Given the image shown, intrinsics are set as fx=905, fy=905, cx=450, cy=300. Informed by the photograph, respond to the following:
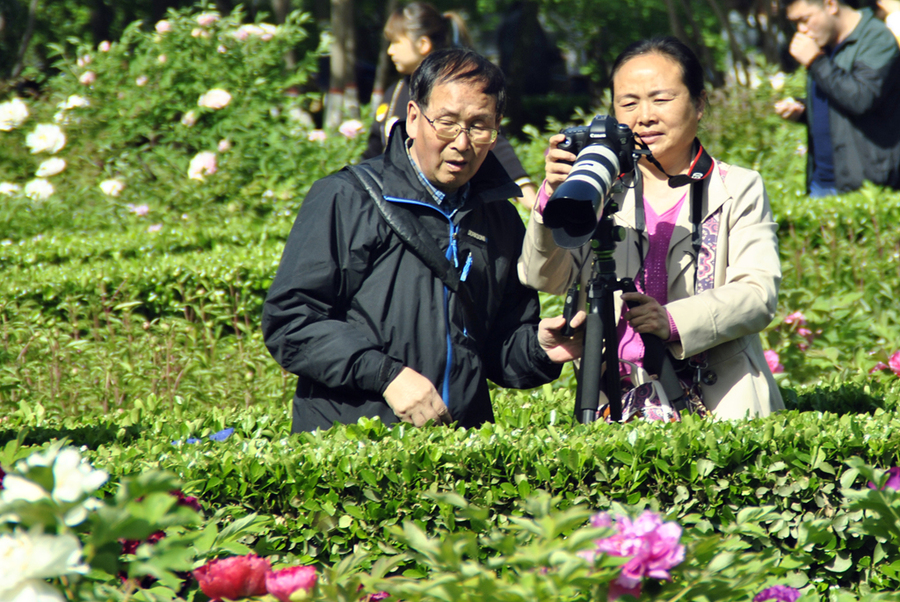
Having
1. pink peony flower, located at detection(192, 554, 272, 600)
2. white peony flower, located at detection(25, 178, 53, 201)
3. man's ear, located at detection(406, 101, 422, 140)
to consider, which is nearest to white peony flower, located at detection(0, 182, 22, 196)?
white peony flower, located at detection(25, 178, 53, 201)

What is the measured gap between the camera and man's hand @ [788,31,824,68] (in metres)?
5.84

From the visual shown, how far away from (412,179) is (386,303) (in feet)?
1.23

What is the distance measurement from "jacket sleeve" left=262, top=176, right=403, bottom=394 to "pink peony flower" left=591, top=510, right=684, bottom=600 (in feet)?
3.68

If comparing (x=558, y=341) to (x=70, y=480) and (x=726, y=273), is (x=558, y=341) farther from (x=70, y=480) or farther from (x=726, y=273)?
(x=70, y=480)

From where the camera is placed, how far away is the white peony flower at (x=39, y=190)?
24.6 feet

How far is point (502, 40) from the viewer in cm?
1802

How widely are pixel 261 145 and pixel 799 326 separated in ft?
15.5

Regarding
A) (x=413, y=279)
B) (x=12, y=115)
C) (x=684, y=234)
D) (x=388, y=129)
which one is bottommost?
(x=413, y=279)

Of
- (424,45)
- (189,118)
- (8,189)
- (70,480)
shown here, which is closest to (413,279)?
(70,480)

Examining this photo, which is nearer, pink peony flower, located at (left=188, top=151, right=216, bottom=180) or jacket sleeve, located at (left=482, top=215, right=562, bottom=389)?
jacket sleeve, located at (left=482, top=215, right=562, bottom=389)

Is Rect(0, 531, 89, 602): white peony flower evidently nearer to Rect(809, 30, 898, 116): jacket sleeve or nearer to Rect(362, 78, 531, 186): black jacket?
Rect(362, 78, 531, 186): black jacket

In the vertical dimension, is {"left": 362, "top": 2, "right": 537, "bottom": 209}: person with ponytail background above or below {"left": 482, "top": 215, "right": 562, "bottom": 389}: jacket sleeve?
above

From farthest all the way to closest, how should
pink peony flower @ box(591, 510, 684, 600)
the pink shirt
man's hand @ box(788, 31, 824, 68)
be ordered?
man's hand @ box(788, 31, 824, 68)
the pink shirt
pink peony flower @ box(591, 510, 684, 600)

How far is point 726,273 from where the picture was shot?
261 centimetres
